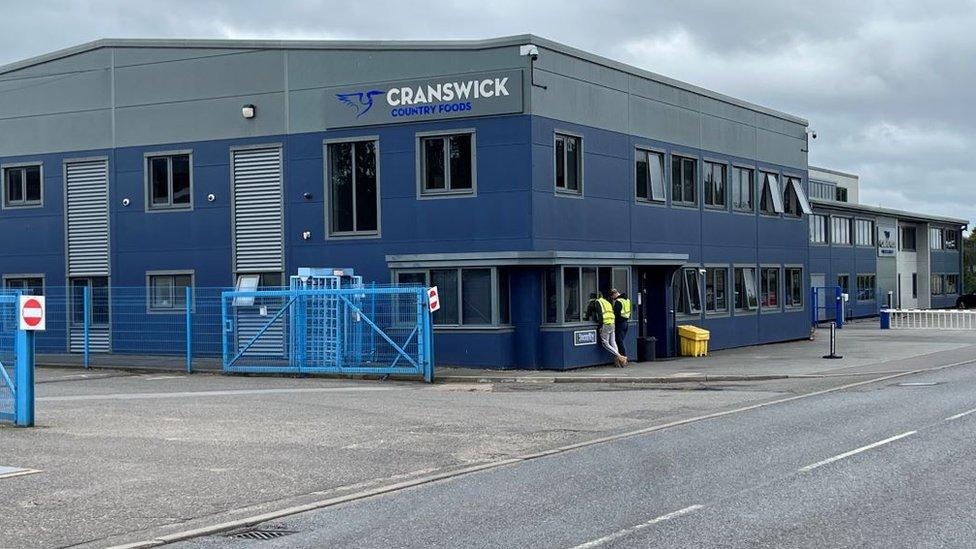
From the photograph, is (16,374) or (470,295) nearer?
(16,374)

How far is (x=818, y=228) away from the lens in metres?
59.8

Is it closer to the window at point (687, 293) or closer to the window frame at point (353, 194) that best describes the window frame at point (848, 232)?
the window at point (687, 293)

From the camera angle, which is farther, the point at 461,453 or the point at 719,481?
the point at 461,453

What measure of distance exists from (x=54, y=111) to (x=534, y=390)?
17778mm

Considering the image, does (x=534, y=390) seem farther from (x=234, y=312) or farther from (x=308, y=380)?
(x=234, y=312)

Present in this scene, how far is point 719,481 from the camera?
11414 millimetres

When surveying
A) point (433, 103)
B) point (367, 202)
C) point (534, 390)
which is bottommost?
point (534, 390)

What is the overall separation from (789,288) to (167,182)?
841 inches

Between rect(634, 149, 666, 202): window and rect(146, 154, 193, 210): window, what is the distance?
39.1 ft

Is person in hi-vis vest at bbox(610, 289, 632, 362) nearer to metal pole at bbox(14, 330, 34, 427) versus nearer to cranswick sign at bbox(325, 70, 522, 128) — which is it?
cranswick sign at bbox(325, 70, 522, 128)

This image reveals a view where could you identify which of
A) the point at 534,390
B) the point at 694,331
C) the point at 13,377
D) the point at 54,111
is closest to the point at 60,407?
the point at 13,377

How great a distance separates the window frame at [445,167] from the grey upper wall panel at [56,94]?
9770 millimetres

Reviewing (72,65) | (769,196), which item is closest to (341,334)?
(72,65)

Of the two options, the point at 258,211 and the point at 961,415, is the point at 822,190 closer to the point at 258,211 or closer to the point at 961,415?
the point at 258,211
